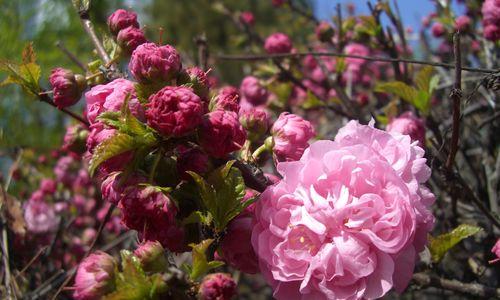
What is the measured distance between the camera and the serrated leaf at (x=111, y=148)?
0.61 meters

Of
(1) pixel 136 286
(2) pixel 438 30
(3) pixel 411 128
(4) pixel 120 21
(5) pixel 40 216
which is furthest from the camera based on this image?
(2) pixel 438 30

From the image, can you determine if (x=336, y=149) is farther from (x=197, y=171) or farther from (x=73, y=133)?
(x=73, y=133)

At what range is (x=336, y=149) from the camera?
0.71 meters

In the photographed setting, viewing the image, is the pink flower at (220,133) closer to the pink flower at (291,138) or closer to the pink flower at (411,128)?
the pink flower at (291,138)

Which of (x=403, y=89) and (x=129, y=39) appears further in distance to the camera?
(x=403, y=89)

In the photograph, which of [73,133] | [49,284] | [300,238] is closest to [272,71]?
[73,133]

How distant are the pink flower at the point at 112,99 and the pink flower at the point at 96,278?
0.20 meters

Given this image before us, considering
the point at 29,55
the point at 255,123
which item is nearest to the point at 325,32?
the point at 255,123

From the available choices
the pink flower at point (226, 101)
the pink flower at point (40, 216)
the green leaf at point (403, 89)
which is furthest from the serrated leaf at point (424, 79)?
the pink flower at point (40, 216)

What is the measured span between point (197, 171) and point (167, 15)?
1251 cm

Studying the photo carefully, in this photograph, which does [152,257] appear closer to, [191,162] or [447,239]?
[191,162]

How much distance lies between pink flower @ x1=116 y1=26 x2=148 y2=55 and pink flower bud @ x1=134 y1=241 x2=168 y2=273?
1.27 feet

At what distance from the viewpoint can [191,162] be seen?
0.68 metres

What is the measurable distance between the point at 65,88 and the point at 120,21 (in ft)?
0.54
